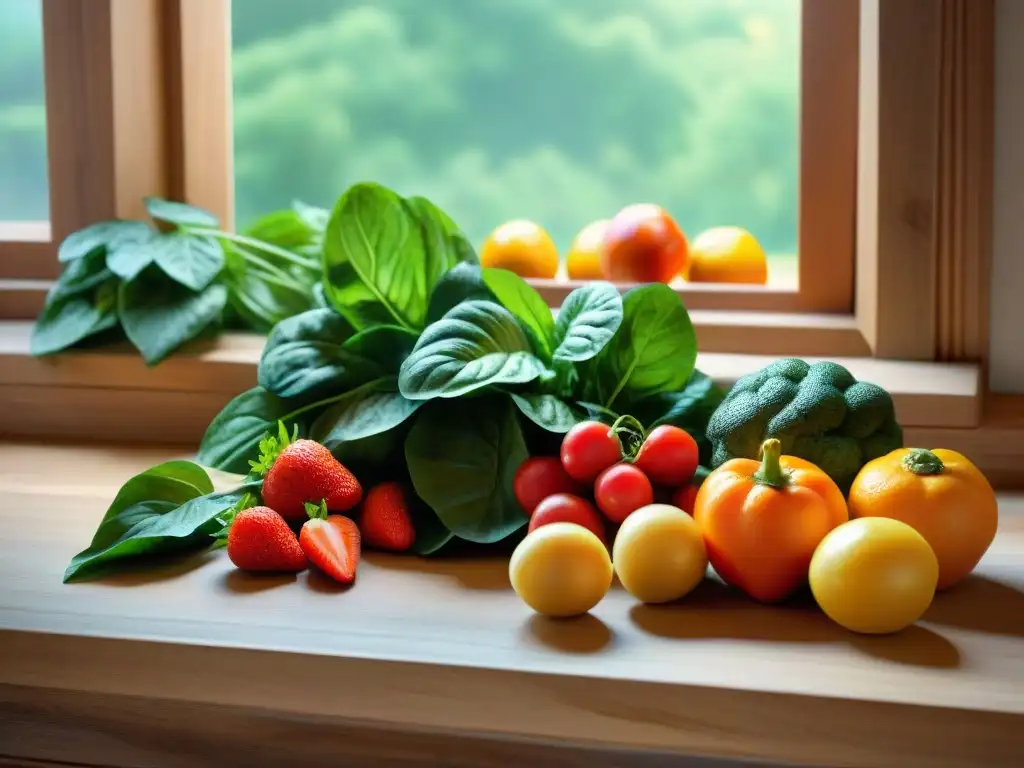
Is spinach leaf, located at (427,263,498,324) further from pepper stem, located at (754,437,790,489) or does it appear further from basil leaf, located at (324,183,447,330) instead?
pepper stem, located at (754,437,790,489)

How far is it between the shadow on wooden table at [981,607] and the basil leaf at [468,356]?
14.1 inches

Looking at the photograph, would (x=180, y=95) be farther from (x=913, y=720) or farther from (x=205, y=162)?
(x=913, y=720)

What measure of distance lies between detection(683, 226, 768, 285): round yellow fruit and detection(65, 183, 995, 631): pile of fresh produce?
0.40m

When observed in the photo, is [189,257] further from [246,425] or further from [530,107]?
[530,107]

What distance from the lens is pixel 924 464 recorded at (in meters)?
0.87

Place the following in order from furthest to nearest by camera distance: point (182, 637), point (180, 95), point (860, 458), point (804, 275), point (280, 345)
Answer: point (180, 95)
point (804, 275)
point (280, 345)
point (860, 458)
point (182, 637)

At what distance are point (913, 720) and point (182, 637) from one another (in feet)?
1.56

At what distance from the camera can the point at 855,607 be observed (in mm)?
780

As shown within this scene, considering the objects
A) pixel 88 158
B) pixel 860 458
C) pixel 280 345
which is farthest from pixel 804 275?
pixel 88 158

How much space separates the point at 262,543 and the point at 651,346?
38 centimetres

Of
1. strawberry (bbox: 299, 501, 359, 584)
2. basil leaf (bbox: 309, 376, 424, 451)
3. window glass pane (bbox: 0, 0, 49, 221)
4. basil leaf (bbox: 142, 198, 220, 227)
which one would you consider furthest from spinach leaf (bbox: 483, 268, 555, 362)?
window glass pane (bbox: 0, 0, 49, 221)

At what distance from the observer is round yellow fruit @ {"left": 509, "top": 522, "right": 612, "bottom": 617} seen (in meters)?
0.82

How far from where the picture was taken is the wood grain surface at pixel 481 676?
2.30 ft

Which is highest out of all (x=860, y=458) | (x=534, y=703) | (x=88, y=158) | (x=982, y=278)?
(x=88, y=158)
